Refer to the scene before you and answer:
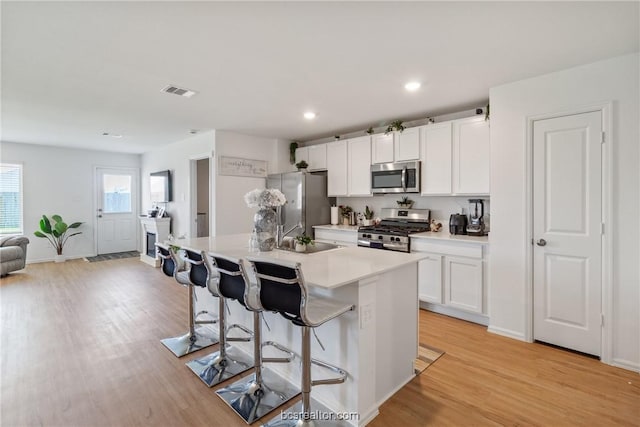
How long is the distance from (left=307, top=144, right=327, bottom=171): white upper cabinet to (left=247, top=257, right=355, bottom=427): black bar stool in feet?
11.9

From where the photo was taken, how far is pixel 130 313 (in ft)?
12.0

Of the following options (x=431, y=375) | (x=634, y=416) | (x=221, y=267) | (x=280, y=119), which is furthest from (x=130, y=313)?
(x=634, y=416)

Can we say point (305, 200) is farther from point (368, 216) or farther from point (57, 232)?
point (57, 232)

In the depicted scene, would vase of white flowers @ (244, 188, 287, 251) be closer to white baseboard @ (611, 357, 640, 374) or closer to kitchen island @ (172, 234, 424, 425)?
kitchen island @ (172, 234, 424, 425)

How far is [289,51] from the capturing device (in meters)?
2.34

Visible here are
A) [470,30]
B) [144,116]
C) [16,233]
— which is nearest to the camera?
[470,30]

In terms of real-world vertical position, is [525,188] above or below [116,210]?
above

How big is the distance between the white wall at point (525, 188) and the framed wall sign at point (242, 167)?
12.2 ft

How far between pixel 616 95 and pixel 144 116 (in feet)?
16.6

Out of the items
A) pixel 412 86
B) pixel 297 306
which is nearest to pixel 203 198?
pixel 412 86

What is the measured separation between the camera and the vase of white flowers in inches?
104

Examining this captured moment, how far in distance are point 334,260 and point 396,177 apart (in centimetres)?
238

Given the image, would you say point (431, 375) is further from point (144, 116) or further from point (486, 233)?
point (144, 116)

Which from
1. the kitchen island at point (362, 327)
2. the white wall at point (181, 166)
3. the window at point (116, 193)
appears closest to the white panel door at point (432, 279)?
the kitchen island at point (362, 327)
